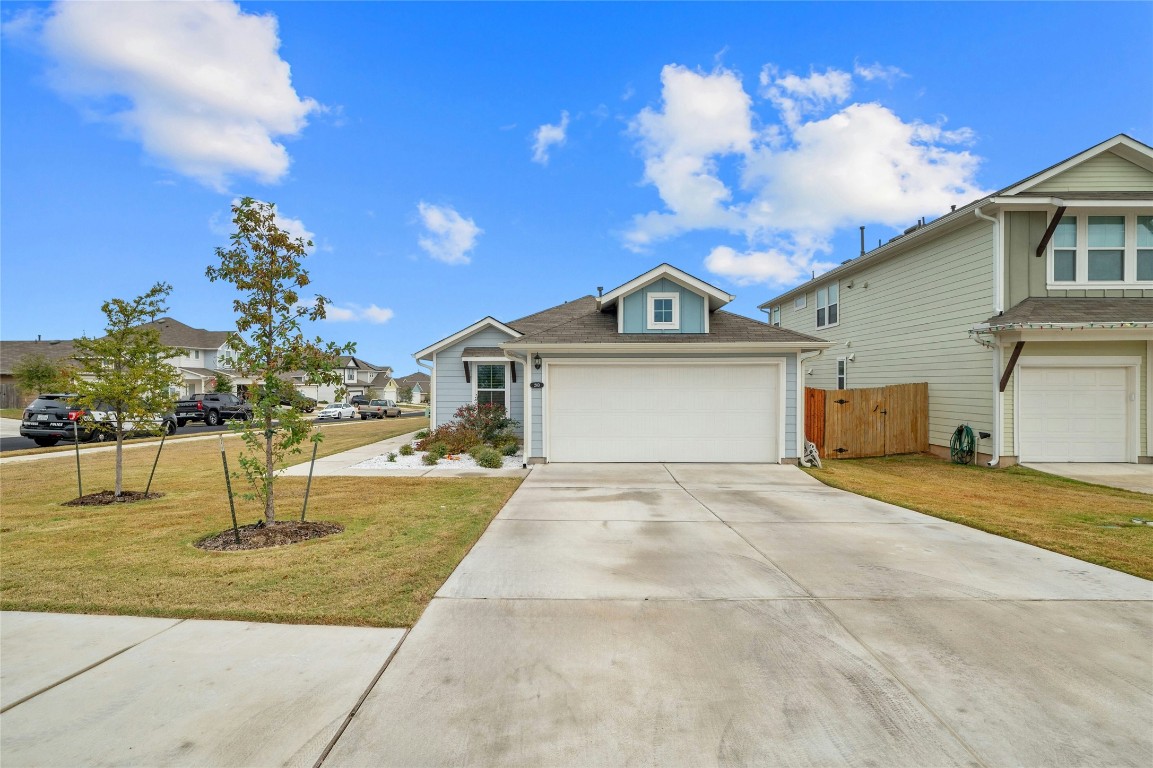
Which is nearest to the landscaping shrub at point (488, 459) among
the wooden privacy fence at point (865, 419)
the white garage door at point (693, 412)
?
the white garage door at point (693, 412)

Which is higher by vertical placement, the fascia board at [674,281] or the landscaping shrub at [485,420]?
the fascia board at [674,281]

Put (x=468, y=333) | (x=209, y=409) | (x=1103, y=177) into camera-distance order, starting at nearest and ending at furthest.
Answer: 1. (x=1103, y=177)
2. (x=468, y=333)
3. (x=209, y=409)

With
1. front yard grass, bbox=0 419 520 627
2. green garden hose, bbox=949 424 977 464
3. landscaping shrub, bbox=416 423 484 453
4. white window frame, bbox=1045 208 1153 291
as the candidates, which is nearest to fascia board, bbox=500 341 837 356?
landscaping shrub, bbox=416 423 484 453

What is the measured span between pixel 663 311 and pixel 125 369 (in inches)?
395

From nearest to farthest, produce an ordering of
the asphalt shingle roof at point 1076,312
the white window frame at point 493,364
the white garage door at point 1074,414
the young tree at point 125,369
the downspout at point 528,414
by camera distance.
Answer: the young tree at point 125,369 < the asphalt shingle roof at point 1076,312 < the downspout at point 528,414 < the white garage door at point 1074,414 < the white window frame at point 493,364

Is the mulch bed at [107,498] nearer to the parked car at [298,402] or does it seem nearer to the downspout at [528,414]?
the parked car at [298,402]

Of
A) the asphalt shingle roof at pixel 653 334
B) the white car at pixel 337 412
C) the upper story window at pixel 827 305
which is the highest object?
the upper story window at pixel 827 305

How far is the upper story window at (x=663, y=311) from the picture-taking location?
12.2 meters

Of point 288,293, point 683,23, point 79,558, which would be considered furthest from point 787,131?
point 79,558

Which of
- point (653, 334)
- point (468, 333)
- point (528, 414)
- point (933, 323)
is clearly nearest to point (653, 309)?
point (653, 334)

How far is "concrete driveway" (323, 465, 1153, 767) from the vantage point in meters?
2.52

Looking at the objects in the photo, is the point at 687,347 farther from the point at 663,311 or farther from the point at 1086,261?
the point at 1086,261

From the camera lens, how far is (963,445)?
12.8m

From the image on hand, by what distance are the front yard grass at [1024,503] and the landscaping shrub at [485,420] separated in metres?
7.90
